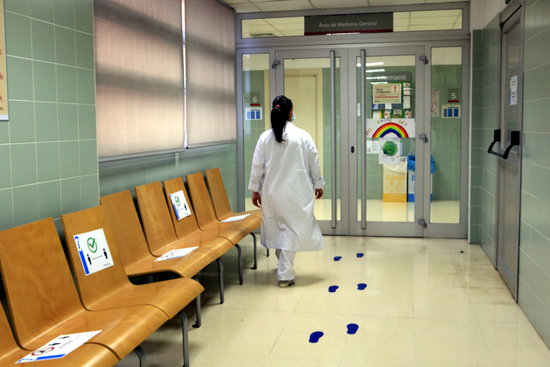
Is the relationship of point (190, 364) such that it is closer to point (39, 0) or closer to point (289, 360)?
point (289, 360)

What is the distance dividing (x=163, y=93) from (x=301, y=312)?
2.08 meters

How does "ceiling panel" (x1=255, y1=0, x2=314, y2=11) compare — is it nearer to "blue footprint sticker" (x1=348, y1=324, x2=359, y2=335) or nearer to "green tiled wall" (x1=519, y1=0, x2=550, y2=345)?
"green tiled wall" (x1=519, y1=0, x2=550, y2=345)

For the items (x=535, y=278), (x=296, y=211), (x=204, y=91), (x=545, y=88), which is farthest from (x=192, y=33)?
(x=535, y=278)

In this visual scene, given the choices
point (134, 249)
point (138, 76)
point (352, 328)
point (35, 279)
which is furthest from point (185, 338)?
point (138, 76)

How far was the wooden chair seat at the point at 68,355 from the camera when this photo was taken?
2.30 metres

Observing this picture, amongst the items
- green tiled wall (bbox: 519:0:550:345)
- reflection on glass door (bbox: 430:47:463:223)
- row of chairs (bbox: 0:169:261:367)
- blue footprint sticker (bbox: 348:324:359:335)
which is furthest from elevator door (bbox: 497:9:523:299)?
row of chairs (bbox: 0:169:261:367)

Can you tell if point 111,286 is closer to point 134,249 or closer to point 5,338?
point 134,249

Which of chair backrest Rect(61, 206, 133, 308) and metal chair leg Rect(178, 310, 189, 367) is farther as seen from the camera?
metal chair leg Rect(178, 310, 189, 367)

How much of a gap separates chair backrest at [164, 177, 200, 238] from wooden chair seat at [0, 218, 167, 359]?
1746 mm

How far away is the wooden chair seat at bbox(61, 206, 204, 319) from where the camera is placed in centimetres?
307

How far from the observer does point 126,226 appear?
3.99 metres

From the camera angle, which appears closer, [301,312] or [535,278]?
[535,278]

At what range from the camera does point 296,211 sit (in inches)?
194

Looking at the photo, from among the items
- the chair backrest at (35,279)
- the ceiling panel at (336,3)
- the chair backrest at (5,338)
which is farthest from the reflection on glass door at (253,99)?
the chair backrest at (5,338)
